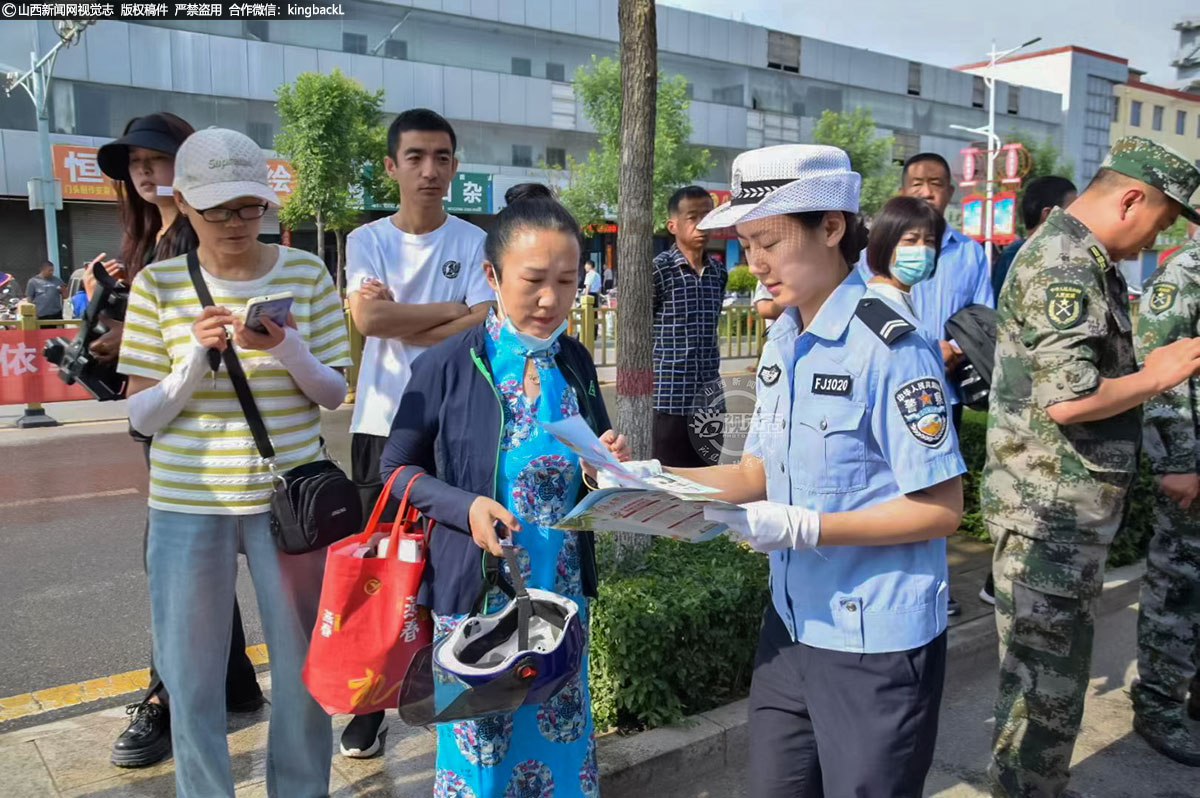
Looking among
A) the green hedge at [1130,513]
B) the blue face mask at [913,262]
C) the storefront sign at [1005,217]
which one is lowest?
the green hedge at [1130,513]

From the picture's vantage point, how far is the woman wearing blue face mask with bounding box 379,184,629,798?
212 cm

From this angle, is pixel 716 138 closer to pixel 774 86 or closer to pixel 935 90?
pixel 774 86

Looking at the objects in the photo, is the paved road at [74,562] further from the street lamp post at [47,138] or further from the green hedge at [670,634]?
the street lamp post at [47,138]

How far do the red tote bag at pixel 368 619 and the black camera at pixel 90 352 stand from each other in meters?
1.07

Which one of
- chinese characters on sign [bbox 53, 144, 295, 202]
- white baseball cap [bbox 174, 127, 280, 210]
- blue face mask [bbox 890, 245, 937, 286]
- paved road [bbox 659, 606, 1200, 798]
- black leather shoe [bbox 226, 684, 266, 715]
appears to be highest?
chinese characters on sign [bbox 53, 144, 295, 202]

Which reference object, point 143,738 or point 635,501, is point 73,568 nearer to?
point 143,738

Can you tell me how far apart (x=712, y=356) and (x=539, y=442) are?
114 inches

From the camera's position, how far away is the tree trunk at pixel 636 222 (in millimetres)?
3691

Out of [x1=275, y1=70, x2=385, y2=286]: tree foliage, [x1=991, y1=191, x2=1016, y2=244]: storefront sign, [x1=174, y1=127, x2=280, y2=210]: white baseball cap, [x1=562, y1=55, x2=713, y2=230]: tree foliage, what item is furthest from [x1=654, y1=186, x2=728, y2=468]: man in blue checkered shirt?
[x1=562, y1=55, x2=713, y2=230]: tree foliage

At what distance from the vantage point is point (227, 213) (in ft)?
7.93

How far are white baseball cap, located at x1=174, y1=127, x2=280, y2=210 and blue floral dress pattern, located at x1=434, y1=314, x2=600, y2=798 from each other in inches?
30.3

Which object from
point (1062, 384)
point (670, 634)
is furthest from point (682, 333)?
point (1062, 384)

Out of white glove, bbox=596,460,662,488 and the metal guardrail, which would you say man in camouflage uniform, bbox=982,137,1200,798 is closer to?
white glove, bbox=596,460,662,488

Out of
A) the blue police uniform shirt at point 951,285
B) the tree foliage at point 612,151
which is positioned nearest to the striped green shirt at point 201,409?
the blue police uniform shirt at point 951,285
